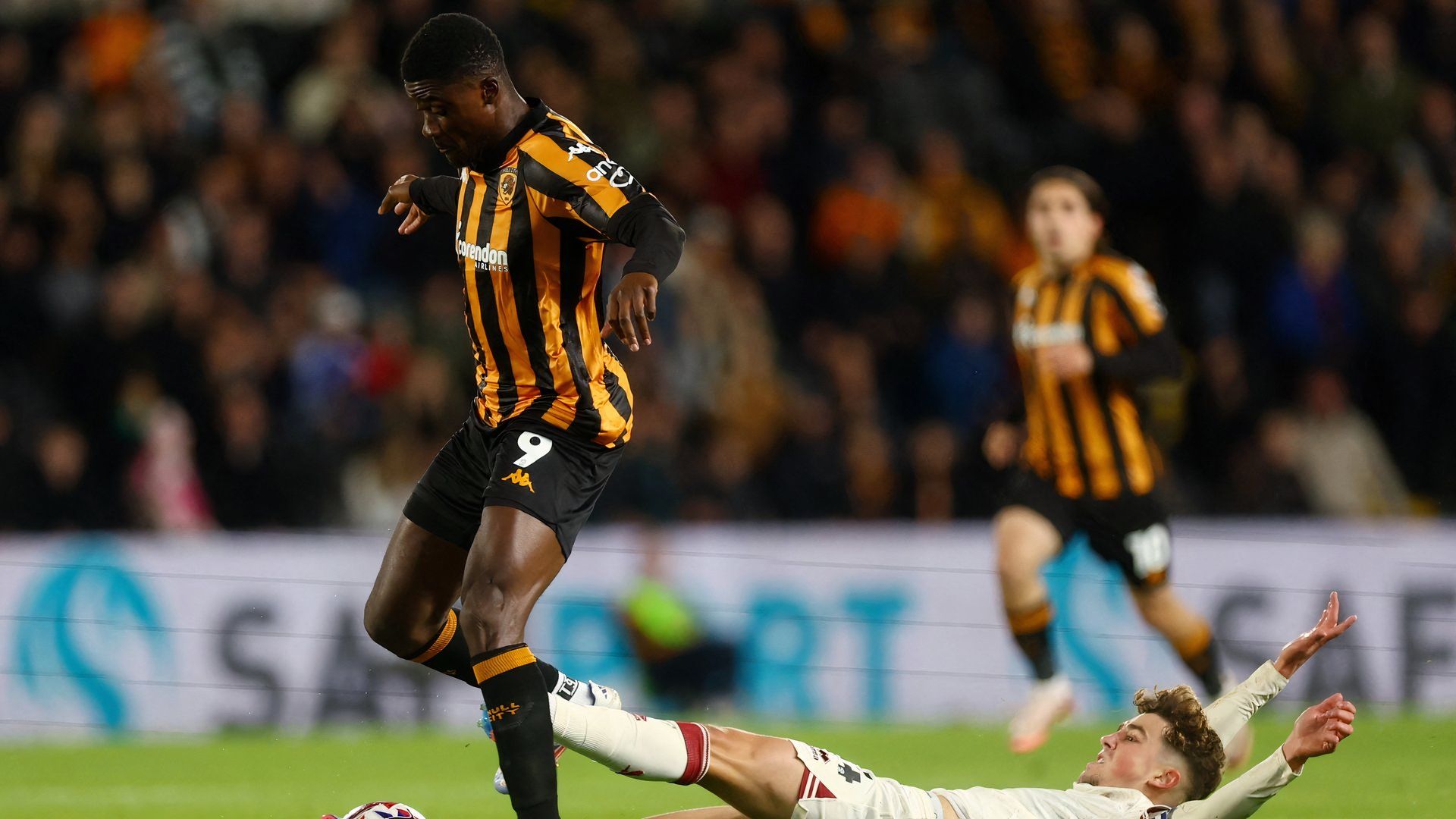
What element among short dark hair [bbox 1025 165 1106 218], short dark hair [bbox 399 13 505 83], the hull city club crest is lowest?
the hull city club crest

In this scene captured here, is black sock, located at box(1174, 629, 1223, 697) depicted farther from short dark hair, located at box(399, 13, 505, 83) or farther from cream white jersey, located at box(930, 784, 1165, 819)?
short dark hair, located at box(399, 13, 505, 83)

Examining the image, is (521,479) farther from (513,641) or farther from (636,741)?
(636,741)

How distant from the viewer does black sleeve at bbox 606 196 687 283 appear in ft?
17.3

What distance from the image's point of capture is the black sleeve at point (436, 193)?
253 inches

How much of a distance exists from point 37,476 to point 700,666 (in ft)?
13.0

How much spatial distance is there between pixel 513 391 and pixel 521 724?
1.08m

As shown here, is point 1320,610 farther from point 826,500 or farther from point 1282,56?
point 1282,56

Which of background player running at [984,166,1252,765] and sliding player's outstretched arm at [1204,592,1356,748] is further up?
background player running at [984,166,1252,765]

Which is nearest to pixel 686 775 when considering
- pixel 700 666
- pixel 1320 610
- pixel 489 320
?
pixel 489 320

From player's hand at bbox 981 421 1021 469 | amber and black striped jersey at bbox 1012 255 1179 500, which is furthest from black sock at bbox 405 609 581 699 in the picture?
amber and black striped jersey at bbox 1012 255 1179 500

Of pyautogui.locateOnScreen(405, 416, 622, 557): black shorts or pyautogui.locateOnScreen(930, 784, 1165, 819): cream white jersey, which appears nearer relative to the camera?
pyautogui.locateOnScreen(930, 784, 1165, 819): cream white jersey

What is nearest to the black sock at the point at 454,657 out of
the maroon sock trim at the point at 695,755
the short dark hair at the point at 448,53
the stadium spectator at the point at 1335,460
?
the maroon sock trim at the point at 695,755

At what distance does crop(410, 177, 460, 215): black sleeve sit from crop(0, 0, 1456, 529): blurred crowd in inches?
210

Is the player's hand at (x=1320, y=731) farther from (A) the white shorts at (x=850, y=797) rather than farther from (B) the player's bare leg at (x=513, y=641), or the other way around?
(B) the player's bare leg at (x=513, y=641)
